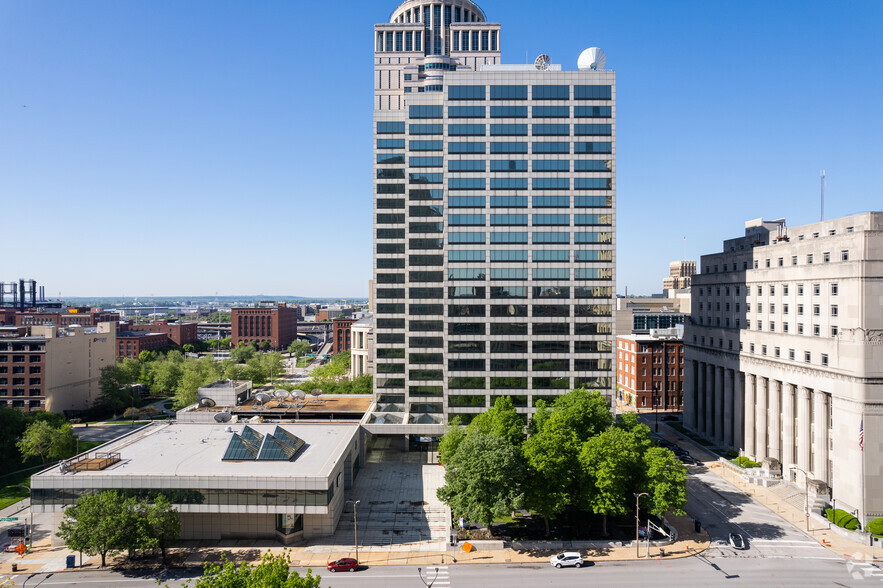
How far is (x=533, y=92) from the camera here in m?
94.0

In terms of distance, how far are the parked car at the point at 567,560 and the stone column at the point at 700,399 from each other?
72460 mm

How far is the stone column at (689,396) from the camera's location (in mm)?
119500

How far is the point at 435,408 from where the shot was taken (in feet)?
317

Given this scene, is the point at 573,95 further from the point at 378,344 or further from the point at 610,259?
the point at 378,344

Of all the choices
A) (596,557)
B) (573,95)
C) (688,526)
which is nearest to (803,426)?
(688,526)

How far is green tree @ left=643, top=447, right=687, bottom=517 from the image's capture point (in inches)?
2335

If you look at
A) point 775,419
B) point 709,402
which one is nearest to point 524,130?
point 775,419

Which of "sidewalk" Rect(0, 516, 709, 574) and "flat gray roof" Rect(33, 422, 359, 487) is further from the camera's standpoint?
"flat gray roof" Rect(33, 422, 359, 487)

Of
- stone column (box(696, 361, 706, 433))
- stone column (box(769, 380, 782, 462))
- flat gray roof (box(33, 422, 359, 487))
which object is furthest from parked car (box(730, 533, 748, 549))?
stone column (box(696, 361, 706, 433))

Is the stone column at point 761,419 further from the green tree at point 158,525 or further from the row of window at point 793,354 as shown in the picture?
the green tree at point 158,525

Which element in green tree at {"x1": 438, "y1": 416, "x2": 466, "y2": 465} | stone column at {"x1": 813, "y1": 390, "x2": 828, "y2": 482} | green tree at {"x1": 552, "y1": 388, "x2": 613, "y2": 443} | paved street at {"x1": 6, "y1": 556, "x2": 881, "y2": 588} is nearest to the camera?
paved street at {"x1": 6, "y1": 556, "x2": 881, "y2": 588}

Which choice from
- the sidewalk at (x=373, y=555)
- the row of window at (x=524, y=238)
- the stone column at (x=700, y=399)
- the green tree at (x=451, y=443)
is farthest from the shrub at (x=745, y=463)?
the green tree at (x=451, y=443)

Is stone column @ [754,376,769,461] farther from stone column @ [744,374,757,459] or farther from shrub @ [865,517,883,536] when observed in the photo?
shrub @ [865,517,883,536]

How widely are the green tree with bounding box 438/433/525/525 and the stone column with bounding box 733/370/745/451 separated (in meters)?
62.4
